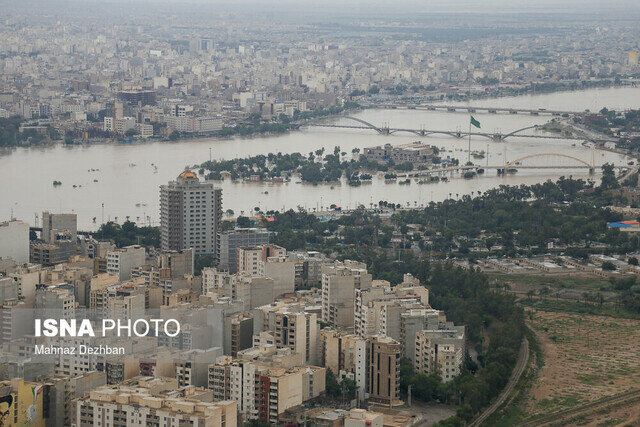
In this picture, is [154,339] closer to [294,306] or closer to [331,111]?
[294,306]

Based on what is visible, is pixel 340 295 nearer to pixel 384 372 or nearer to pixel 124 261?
pixel 384 372

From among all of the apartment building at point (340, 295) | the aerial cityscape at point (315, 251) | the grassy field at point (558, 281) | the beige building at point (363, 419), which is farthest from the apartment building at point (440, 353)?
the grassy field at point (558, 281)

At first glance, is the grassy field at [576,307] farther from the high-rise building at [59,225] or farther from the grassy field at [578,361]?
the high-rise building at [59,225]

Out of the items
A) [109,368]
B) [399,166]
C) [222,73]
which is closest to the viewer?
[109,368]

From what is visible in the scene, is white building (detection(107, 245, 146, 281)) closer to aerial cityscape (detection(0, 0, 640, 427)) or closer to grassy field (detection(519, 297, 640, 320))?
aerial cityscape (detection(0, 0, 640, 427))

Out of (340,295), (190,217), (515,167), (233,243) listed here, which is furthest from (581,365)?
(515,167)

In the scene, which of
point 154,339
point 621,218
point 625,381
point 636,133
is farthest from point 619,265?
point 636,133

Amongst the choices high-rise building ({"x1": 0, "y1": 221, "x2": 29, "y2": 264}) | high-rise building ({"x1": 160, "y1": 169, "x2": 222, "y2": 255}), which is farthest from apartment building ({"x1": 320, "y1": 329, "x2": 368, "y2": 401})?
high-rise building ({"x1": 0, "y1": 221, "x2": 29, "y2": 264})
